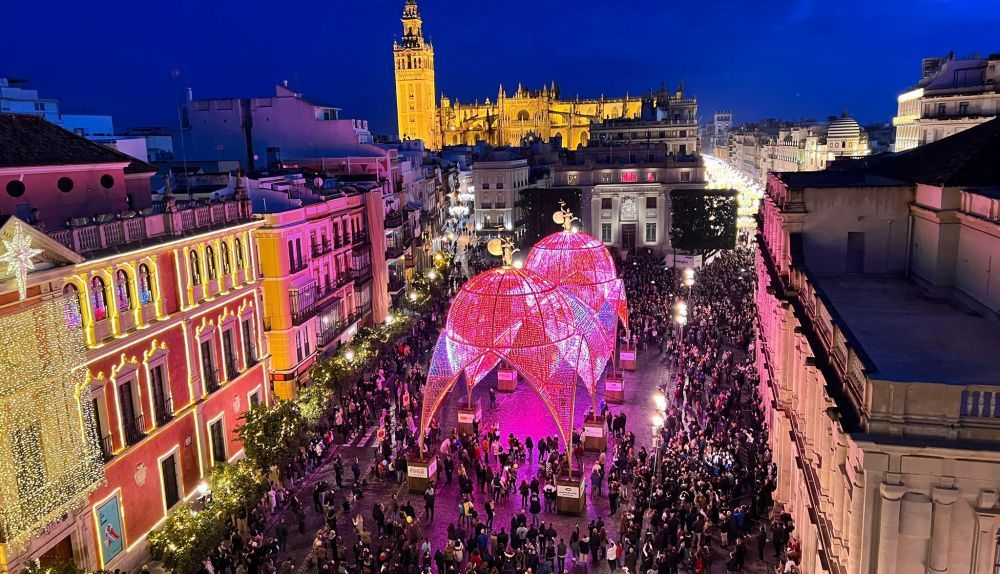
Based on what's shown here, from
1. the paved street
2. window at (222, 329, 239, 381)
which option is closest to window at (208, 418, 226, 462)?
window at (222, 329, 239, 381)

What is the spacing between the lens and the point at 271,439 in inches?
878

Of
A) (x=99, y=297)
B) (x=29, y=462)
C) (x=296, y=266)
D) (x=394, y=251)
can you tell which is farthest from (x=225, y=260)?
(x=394, y=251)

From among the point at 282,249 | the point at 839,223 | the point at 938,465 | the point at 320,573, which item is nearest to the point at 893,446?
the point at 938,465

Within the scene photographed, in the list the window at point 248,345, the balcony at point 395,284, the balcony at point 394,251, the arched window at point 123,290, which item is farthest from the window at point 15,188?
the balcony at point 395,284

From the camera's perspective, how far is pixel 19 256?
14984 mm

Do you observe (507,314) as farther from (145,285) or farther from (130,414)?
(130,414)

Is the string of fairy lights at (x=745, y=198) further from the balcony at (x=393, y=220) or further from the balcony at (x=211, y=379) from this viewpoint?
the balcony at (x=211, y=379)

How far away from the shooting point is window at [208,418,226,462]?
24234mm

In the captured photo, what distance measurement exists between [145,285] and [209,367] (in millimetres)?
4238

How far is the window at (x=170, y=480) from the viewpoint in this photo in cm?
2144

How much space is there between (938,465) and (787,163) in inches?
3625

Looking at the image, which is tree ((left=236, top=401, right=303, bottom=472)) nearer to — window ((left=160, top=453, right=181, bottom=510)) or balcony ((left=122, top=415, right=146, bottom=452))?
window ((left=160, top=453, right=181, bottom=510))

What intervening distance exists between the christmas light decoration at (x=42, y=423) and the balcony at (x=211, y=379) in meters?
6.12

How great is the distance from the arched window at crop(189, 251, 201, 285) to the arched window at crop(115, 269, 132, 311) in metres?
2.97
